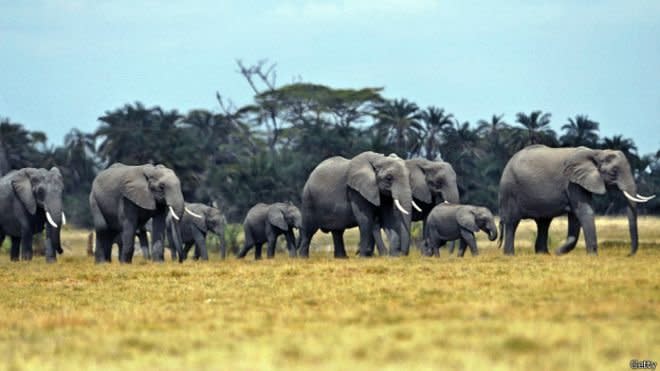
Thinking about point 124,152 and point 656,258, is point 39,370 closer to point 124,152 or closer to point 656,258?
point 656,258

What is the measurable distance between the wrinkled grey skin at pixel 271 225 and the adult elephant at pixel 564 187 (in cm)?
1250

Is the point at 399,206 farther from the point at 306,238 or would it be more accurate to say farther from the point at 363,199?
the point at 306,238

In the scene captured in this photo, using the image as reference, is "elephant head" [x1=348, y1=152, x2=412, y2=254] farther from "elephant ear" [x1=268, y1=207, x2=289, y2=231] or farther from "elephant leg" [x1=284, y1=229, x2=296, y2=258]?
"elephant ear" [x1=268, y1=207, x2=289, y2=231]

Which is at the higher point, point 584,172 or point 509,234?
point 584,172

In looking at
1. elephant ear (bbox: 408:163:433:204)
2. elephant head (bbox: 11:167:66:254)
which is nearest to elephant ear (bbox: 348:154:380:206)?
elephant ear (bbox: 408:163:433:204)

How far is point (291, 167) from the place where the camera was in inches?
3226

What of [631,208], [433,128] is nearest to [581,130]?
[433,128]

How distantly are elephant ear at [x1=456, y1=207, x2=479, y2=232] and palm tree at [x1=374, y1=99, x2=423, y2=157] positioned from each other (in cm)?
5413

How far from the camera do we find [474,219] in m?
39.5

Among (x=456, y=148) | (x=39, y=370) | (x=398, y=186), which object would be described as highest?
(x=456, y=148)

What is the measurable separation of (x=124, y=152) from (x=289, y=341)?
7473cm

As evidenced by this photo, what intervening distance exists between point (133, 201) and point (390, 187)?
619 centimetres

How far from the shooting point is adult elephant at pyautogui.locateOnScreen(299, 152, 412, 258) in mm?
33219

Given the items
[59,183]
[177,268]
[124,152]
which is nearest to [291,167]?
[124,152]
